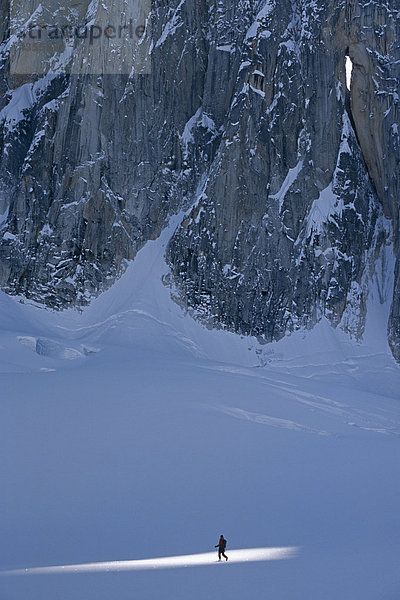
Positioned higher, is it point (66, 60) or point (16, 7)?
point (16, 7)

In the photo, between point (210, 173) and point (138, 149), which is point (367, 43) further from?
point (138, 149)

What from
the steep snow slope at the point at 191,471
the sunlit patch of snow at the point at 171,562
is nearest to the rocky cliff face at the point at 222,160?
the steep snow slope at the point at 191,471

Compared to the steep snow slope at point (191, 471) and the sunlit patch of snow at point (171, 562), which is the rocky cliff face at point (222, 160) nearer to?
the steep snow slope at point (191, 471)

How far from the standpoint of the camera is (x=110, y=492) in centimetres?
1273

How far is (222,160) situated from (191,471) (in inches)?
777

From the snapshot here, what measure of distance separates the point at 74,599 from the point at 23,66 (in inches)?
1274

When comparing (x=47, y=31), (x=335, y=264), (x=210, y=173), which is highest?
(x=47, y=31)

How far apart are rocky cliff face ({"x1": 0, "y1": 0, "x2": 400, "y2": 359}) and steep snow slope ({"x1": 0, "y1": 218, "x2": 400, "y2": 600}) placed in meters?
4.70

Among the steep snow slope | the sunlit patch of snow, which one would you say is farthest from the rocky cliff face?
the sunlit patch of snow

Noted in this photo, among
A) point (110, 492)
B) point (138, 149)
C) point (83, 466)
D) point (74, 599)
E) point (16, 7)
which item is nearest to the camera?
point (74, 599)

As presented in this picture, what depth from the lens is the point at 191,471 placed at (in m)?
14.3

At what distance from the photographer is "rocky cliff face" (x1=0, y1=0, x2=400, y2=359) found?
29828mm

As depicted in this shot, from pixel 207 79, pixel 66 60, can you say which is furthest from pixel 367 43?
pixel 66 60

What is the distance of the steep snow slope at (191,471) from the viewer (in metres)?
8.89
